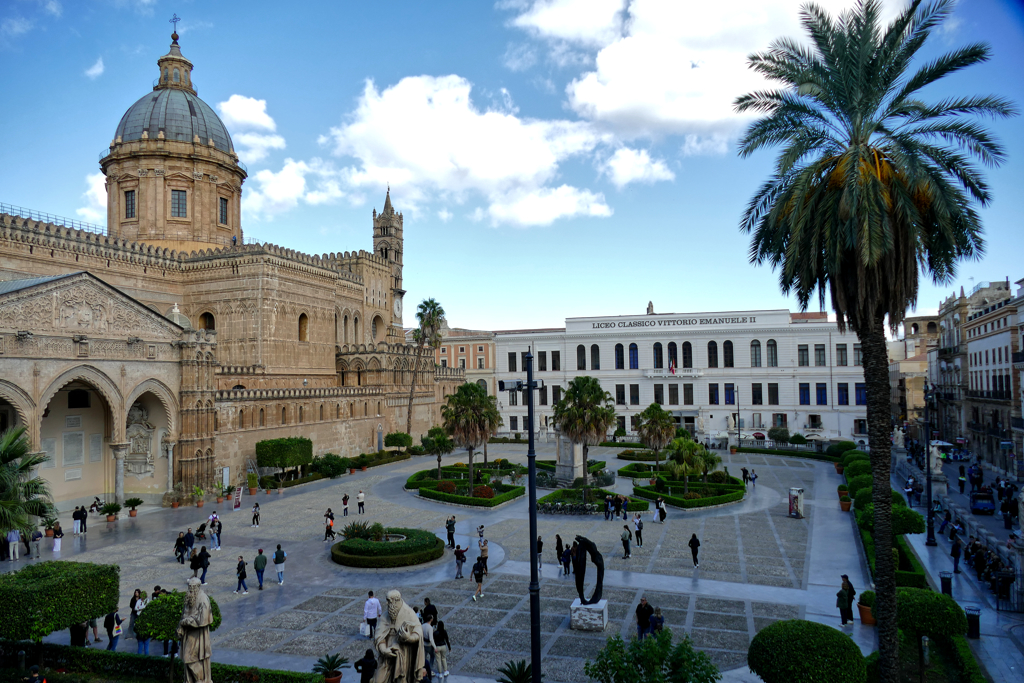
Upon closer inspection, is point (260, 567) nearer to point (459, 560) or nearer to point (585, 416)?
point (459, 560)

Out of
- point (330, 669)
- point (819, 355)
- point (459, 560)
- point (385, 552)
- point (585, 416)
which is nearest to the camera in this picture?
point (330, 669)

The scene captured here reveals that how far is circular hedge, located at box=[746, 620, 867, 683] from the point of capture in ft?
→ 38.3

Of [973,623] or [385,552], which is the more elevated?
[385,552]

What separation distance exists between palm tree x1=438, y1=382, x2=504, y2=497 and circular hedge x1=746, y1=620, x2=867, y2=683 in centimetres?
2729

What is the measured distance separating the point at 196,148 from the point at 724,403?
175 feet

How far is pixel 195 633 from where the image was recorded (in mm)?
12211

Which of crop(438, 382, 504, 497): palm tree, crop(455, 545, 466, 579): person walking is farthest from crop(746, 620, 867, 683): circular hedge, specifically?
crop(438, 382, 504, 497): palm tree

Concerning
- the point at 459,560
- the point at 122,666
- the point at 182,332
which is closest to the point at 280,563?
the point at 459,560

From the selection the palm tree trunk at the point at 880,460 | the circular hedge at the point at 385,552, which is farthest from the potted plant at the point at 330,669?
the palm tree trunk at the point at 880,460

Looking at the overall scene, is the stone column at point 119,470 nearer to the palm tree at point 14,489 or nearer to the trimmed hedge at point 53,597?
the palm tree at point 14,489

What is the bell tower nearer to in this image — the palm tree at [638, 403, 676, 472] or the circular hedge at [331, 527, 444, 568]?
the palm tree at [638, 403, 676, 472]

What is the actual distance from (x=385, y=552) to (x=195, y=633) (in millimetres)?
12018

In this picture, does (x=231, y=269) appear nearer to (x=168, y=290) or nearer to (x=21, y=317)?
(x=168, y=290)

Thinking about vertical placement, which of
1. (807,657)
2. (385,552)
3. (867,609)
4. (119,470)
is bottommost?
→ (867,609)
